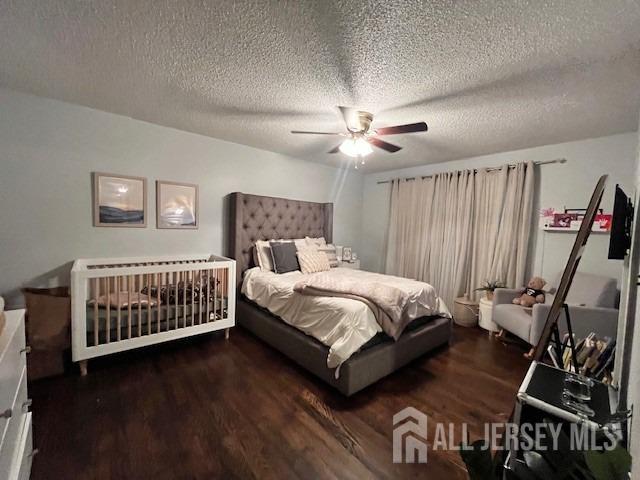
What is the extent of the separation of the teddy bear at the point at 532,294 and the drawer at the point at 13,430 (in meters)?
3.76

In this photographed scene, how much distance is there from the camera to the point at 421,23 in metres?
1.29

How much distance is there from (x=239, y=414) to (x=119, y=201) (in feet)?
7.60

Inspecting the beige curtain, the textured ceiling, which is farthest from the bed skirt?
the textured ceiling

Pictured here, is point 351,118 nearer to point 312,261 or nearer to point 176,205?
point 312,261

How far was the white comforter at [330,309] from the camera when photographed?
194cm

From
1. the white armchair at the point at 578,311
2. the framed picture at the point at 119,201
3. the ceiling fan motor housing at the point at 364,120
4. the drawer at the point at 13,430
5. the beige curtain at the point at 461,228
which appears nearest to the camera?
the drawer at the point at 13,430

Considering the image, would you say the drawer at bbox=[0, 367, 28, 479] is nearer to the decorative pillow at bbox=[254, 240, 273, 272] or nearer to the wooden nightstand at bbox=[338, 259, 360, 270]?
the decorative pillow at bbox=[254, 240, 273, 272]

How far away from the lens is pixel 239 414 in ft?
5.69

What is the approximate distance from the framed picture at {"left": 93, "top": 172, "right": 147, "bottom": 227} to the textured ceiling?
659 mm

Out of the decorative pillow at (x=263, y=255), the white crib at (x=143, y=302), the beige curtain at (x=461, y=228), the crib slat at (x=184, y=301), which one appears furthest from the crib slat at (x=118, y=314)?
the beige curtain at (x=461, y=228)

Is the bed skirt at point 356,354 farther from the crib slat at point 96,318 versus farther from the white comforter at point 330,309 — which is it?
the crib slat at point 96,318

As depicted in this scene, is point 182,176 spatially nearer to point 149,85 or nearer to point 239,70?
point 149,85

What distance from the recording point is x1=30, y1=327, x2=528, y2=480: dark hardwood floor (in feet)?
4.51

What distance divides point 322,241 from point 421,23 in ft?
9.54
